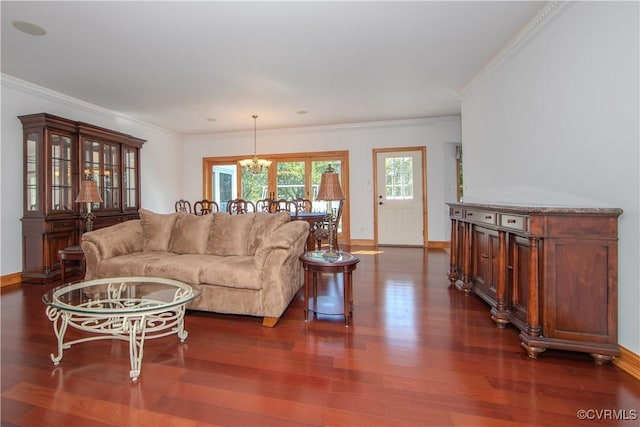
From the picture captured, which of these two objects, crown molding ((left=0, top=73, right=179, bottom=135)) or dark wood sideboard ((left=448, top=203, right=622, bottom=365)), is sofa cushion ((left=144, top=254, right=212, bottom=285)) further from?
crown molding ((left=0, top=73, right=179, bottom=135))

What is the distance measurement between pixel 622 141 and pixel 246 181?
20.4 ft

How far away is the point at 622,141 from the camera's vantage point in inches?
70.1

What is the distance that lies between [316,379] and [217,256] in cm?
165

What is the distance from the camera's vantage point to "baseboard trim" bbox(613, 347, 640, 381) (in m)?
1.64

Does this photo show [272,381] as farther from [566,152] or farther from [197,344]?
[566,152]

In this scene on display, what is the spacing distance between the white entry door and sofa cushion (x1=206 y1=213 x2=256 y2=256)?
148 inches

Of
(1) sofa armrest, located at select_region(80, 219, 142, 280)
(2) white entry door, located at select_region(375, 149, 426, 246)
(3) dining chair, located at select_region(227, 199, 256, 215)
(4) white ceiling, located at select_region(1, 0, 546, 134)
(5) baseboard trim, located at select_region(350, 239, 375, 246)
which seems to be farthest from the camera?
(5) baseboard trim, located at select_region(350, 239, 375, 246)

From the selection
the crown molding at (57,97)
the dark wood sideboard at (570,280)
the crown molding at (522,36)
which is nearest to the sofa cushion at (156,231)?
the crown molding at (57,97)

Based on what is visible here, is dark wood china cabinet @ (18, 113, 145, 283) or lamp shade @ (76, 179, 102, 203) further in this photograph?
dark wood china cabinet @ (18, 113, 145, 283)

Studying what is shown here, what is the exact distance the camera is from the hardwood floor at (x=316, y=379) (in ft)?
4.48

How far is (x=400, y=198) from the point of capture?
6.17m

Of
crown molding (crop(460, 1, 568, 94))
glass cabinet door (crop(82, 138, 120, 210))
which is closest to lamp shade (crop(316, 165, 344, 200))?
crown molding (crop(460, 1, 568, 94))

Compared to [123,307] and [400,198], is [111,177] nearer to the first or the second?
[123,307]

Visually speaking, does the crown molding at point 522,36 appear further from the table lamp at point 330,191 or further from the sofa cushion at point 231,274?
the sofa cushion at point 231,274
